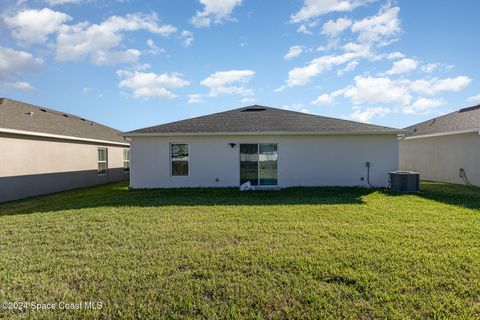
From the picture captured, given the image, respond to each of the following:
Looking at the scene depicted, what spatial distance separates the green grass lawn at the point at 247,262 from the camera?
9.36 ft

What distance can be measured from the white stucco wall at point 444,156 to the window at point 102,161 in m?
19.3

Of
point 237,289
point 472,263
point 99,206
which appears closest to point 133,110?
point 99,206

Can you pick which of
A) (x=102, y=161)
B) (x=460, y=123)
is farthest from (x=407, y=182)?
(x=102, y=161)

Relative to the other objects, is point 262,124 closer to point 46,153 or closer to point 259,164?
point 259,164

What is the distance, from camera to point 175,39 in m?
11.2

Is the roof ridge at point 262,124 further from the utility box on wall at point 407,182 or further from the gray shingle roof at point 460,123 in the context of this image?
the gray shingle roof at point 460,123

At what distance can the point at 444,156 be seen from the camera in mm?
13711

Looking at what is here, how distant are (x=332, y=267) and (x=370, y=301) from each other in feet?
2.61

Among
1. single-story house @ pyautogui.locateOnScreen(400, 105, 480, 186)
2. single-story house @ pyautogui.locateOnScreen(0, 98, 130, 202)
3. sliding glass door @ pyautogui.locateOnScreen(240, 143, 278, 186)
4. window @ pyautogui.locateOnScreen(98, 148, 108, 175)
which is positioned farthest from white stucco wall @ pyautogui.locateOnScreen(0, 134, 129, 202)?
single-story house @ pyautogui.locateOnScreen(400, 105, 480, 186)

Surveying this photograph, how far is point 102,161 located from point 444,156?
64.0 feet

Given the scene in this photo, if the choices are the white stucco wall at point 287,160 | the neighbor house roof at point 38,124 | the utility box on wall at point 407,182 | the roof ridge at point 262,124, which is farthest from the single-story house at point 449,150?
the neighbor house roof at point 38,124

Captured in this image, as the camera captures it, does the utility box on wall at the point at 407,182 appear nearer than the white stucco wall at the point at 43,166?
No

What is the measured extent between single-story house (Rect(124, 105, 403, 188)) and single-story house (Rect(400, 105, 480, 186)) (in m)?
1.99

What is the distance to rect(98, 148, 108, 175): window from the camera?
15.3 m
